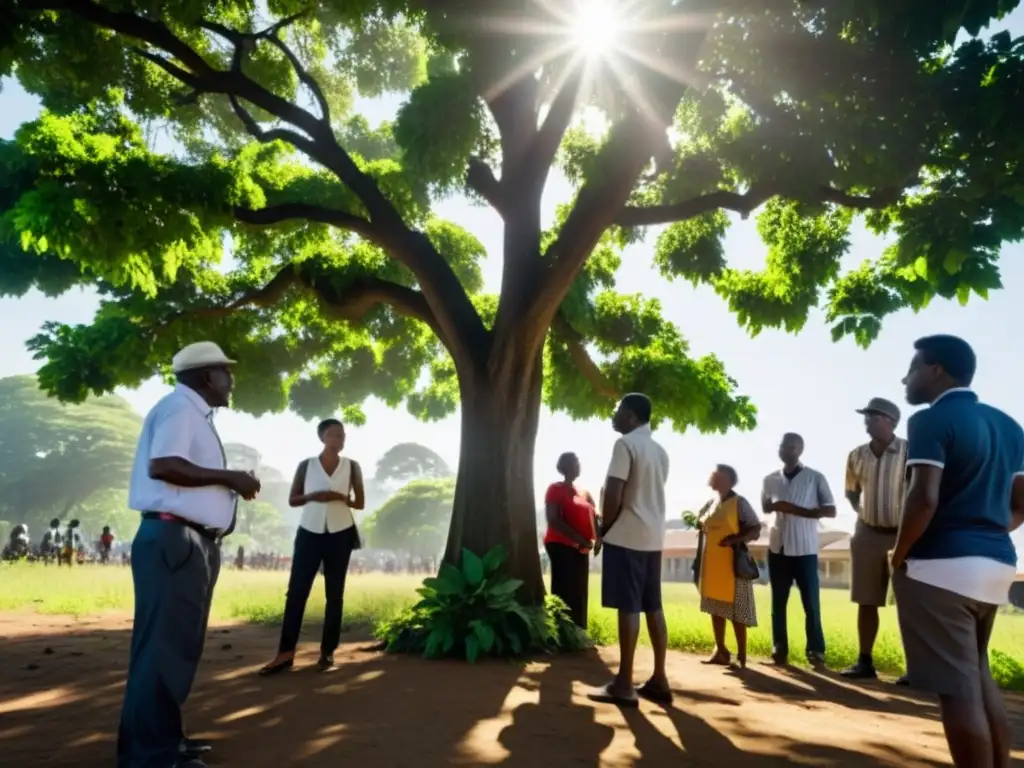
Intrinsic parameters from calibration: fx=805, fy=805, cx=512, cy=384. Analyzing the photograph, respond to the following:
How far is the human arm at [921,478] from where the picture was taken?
311 cm

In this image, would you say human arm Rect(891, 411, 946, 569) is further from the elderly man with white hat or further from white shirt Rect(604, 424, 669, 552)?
the elderly man with white hat

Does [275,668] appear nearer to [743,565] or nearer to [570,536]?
[570,536]

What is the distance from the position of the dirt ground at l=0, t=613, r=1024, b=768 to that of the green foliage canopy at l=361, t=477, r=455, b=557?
214 feet

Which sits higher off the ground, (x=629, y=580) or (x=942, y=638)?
(x=629, y=580)

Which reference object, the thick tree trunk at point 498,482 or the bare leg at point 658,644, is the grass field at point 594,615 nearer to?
the thick tree trunk at point 498,482

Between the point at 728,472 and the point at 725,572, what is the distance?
94cm

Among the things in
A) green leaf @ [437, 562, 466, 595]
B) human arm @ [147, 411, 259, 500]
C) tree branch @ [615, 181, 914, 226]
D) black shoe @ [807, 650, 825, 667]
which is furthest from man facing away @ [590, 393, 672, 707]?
tree branch @ [615, 181, 914, 226]

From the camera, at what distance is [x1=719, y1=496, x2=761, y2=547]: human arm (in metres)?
7.36

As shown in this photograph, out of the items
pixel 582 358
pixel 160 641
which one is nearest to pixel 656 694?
pixel 160 641

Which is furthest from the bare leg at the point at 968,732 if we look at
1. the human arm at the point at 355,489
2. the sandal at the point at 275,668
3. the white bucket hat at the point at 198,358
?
the sandal at the point at 275,668

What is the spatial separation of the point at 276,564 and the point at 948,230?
48238mm

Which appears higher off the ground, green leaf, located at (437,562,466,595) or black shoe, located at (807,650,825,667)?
green leaf, located at (437,562,466,595)

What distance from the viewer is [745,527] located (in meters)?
7.42

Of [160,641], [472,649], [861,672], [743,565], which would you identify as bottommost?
[861,672]
